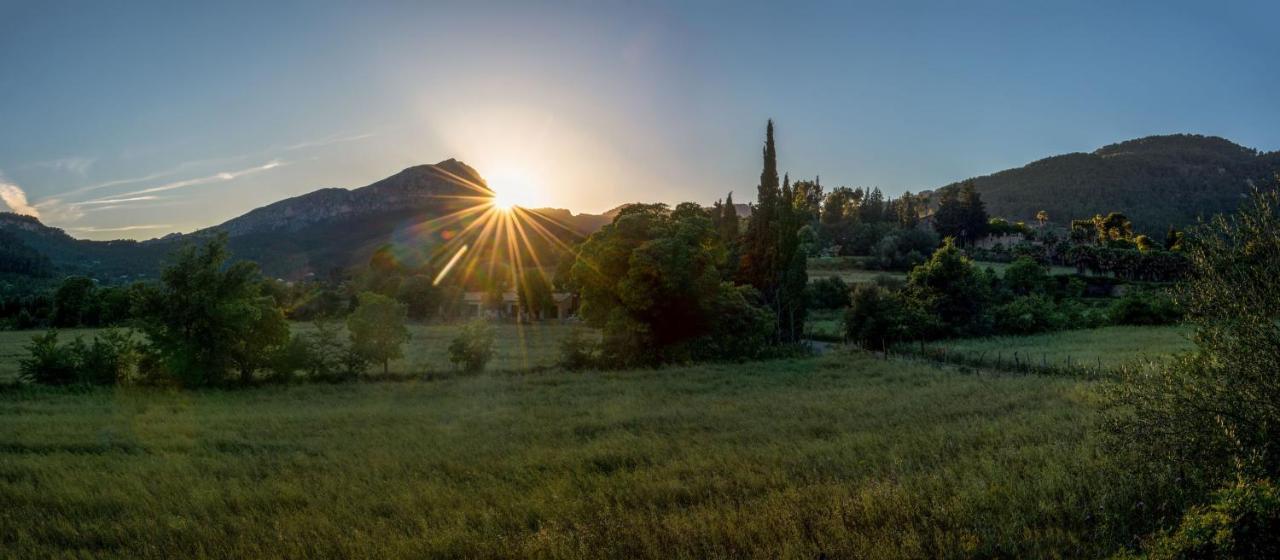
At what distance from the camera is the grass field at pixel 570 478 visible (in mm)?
7512

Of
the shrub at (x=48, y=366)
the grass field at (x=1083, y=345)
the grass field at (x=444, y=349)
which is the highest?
the shrub at (x=48, y=366)

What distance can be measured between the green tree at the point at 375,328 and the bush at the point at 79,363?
8878 mm

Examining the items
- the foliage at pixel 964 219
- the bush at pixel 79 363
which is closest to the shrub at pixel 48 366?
the bush at pixel 79 363

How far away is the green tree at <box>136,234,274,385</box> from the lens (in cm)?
2483

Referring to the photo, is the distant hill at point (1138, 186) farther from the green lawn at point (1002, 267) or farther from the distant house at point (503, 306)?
the distant house at point (503, 306)

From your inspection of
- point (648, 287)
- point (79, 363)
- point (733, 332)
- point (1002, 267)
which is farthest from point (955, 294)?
point (79, 363)

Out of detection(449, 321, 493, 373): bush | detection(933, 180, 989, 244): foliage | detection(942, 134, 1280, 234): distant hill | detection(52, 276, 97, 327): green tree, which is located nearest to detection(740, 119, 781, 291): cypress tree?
detection(449, 321, 493, 373): bush

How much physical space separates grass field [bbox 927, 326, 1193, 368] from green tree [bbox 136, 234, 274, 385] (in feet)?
124

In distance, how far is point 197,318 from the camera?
25.0 metres

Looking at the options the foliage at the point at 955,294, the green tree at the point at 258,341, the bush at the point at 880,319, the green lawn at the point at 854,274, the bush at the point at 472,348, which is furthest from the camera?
the green lawn at the point at 854,274

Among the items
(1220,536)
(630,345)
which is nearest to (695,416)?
(1220,536)

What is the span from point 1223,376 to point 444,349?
40753 millimetres

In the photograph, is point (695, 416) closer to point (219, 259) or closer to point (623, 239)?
point (623, 239)

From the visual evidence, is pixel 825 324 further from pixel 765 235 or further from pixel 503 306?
pixel 503 306
